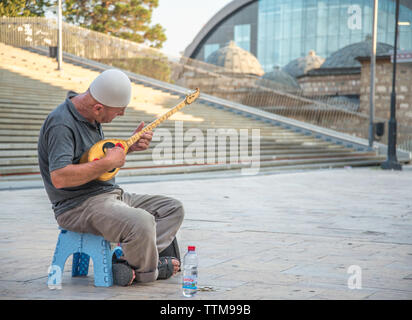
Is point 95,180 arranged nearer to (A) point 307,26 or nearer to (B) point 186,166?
(B) point 186,166

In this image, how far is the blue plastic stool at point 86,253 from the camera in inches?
172

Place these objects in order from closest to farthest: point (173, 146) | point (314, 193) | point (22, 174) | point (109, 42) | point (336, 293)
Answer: point (336, 293) → point (314, 193) → point (22, 174) → point (173, 146) → point (109, 42)

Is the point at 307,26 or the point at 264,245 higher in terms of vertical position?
the point at 307,26

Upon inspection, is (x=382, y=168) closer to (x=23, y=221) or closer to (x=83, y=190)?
(x=23, y=221)

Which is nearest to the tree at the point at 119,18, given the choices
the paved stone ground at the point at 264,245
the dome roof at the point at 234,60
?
the dome roof at the point at 234,60

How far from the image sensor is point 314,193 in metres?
12.1

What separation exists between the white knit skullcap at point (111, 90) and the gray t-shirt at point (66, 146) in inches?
8.7

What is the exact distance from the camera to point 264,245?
20.7 ft

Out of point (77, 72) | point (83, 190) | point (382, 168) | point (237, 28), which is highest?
point (237, 28)

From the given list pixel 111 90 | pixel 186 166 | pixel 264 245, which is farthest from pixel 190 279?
pixel 186 166

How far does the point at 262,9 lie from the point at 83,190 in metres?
66.3

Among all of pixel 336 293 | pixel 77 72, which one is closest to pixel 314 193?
pixel 336 293

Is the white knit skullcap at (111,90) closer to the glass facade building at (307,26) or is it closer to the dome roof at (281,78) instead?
the dome roof at (281,78)

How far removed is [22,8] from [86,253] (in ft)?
88.3
